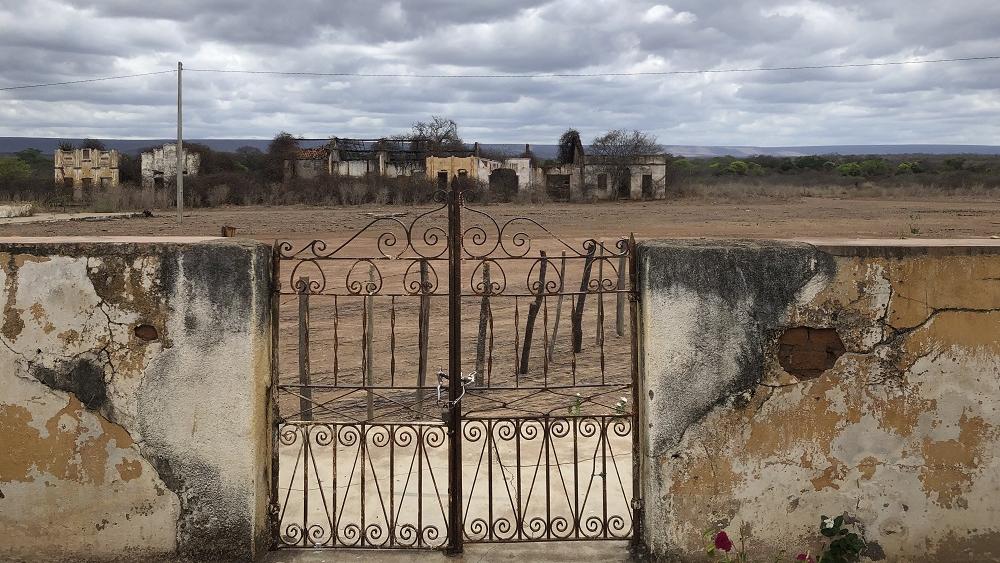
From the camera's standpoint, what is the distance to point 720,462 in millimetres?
4477

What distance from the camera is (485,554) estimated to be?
4.65m

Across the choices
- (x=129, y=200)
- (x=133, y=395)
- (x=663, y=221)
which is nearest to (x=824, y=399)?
(x=133, y=395)

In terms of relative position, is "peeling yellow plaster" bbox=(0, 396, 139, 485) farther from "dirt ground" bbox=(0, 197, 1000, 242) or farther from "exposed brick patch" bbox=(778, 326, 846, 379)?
"dirt ground" bbox=(0, 197, 1000, 242)

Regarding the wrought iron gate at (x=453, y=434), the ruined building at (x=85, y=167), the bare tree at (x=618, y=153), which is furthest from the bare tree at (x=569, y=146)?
the wrought iron gate at (x=453, y=434)

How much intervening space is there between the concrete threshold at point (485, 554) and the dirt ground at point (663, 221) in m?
19.8

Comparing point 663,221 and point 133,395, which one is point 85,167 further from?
point 133,395

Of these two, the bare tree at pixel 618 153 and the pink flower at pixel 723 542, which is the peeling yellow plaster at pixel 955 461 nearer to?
the pink flower at pixel 723 542

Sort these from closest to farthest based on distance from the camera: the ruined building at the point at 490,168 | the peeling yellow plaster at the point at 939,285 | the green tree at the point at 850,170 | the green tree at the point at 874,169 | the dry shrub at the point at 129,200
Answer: the peeling yellow plaster at the point at 939,285 < the dry shrub at the point at 129,200 < the ruined building at the point at 490,168 < the green tree at the point at 874,169 < the green tree at the point at 850,170

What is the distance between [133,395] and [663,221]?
26.5m

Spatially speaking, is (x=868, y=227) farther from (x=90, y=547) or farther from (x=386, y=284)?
(x=90, y=547)

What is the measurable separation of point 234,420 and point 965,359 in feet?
11.1

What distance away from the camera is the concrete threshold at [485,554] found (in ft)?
15.0

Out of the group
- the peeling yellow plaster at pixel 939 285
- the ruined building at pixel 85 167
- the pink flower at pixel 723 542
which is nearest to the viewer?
the pink flower at pixel 723 542

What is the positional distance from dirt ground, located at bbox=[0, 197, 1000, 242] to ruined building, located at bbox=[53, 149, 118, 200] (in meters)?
10.1
